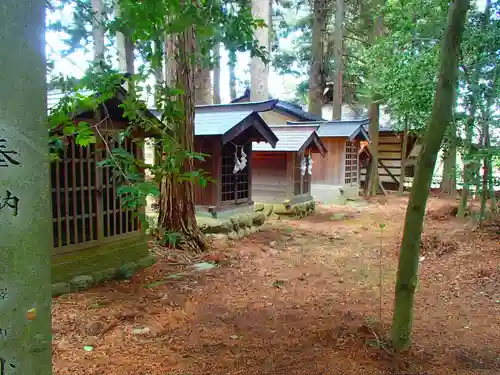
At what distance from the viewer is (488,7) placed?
7762mm

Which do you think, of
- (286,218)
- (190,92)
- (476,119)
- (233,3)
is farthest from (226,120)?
(233,3)

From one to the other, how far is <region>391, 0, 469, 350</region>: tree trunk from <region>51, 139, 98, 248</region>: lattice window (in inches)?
172

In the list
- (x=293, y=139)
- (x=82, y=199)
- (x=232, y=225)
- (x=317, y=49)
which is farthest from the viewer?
(x=317, y=49)

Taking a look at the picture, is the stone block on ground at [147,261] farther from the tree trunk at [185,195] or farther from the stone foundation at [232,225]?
the stone foundation at [232,225]

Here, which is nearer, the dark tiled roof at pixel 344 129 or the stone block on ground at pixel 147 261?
the stone block on ground at pixel 147 261

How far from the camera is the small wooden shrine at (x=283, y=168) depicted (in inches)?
541

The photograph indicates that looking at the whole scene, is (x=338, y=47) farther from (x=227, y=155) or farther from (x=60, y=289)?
(x=60, y=289)

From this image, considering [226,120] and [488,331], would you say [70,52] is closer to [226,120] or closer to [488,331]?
[488,331]

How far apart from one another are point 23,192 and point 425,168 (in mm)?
2848

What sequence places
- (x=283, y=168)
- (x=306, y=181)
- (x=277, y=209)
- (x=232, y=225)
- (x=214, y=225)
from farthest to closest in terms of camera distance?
(x=306, y=181) → (x=283, y=168) → (x=277, y=209) → (x=232, y=225) → (x=214, y=225)

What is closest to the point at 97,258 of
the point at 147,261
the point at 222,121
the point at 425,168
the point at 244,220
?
the point at 147,261

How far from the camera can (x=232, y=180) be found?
35.5ft

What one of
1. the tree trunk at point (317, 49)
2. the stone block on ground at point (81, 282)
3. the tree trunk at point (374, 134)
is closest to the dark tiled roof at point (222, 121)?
the stone block on ground at point (81, 282)

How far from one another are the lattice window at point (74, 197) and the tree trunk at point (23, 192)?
4.32 meters
